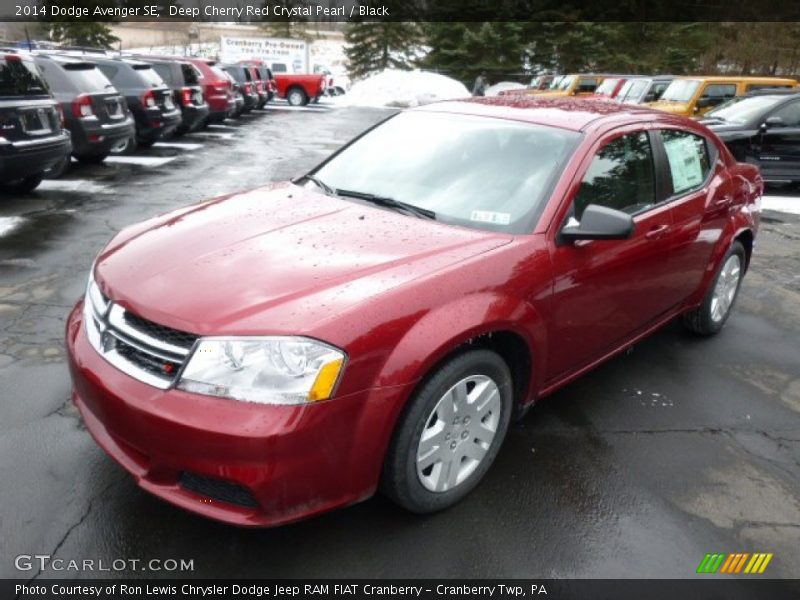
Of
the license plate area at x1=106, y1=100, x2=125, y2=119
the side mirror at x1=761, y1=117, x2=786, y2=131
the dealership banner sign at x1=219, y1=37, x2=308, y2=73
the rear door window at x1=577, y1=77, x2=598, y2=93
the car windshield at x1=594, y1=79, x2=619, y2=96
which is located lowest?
the dealership banner sign at x1=219, y1=37, x2=308, y2=73

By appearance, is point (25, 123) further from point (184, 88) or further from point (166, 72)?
point (166, 72)

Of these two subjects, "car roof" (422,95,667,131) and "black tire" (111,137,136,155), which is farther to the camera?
"black tire" (111,137,136,155)

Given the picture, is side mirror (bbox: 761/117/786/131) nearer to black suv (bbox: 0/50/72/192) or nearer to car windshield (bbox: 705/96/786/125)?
car windshield (bbox: 705/96/786/125)

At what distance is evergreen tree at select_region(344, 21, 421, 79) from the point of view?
47719mm

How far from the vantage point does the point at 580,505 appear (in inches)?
114

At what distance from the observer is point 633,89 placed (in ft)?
60.7

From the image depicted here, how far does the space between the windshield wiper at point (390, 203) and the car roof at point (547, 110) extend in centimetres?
82

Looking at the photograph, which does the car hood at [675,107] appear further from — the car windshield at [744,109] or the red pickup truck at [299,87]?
the red pickup truck at [299,87]

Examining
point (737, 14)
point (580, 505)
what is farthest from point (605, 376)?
point (737, 14)

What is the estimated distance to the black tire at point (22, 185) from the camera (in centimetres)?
824

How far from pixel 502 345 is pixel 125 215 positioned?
6094 millimetres

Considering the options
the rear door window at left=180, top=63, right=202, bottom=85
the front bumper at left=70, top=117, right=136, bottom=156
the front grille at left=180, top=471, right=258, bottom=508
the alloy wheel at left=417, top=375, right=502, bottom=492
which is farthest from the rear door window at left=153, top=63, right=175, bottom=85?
the front grille at left=180, top=471, right=258, bottom=508

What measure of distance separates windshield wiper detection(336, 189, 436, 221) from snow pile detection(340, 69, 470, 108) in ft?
98.6

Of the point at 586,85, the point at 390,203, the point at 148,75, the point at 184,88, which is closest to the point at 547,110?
the point at 390,203
